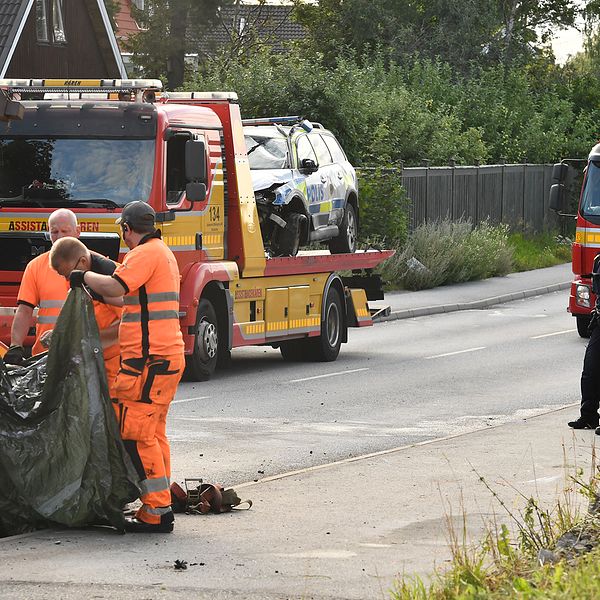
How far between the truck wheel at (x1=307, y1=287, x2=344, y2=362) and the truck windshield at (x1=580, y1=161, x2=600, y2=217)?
367 centimetres

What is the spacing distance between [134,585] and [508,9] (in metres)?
56.1

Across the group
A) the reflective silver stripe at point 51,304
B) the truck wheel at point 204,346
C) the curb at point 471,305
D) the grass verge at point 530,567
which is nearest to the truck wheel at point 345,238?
the curb at point 471,305

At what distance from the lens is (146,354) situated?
28.8 feet

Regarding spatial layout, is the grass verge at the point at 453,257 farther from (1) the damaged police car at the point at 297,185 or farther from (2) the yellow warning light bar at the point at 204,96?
(2) the yellow warning light bar at the point at 204,96

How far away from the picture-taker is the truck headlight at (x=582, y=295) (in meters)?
20.4

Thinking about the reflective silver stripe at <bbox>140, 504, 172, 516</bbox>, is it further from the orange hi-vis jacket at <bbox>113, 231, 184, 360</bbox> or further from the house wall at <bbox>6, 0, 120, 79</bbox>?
the house wall at <bbox>6, 0, 120, 79</bbox>

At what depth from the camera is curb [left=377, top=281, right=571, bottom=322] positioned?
83.6 ft

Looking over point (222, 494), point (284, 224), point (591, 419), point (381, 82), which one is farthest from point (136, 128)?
point (381, 82)

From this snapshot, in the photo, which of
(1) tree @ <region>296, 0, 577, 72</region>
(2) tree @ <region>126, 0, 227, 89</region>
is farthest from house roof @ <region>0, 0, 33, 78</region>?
(1) tree @ <region>296, 0, 577, 72</region>

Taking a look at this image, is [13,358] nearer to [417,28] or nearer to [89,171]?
[89,171]

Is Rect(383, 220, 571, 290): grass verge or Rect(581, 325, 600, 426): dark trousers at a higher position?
Rect(581, 325, 600, 426): dark trousers

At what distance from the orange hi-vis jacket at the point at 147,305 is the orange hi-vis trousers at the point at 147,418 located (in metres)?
0.08

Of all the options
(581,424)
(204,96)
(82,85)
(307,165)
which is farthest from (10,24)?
(581,424)

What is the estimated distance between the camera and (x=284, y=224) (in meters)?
18.8
